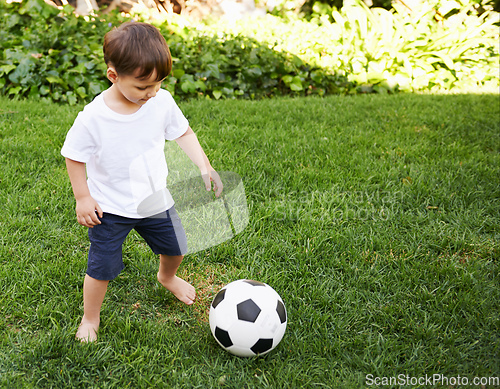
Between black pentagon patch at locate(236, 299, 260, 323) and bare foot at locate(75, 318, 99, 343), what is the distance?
2.17ft

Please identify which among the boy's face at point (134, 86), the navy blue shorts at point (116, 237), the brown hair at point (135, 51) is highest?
the brown hair at point (135, 51)

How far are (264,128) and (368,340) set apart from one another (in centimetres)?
248

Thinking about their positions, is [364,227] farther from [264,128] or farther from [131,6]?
[131,6]

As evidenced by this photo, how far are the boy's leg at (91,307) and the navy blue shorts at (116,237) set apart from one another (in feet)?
0.18

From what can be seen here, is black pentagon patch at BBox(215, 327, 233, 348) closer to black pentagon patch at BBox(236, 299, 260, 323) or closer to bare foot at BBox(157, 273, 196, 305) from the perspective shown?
black pentagon patch at BBox(236, 299, 260, 323)

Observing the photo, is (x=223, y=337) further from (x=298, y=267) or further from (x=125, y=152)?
(x=125, y=152)

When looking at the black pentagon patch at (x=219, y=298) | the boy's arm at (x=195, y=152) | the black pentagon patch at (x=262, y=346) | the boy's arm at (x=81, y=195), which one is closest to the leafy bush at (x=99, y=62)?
the boy's arm at (x=195, y=152)

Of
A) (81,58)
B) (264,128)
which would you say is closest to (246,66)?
(264,128)

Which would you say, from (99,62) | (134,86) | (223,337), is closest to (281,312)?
(223,337)

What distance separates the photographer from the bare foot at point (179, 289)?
6.89 feet

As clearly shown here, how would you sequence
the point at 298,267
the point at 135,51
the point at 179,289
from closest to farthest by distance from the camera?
the point at 135,51 → the point at 179,289 → the point at 298,267

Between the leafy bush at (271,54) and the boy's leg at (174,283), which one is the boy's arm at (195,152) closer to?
the boy's leg at (174,283)

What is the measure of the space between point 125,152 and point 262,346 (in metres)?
1.00

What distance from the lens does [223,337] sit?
178 cm
